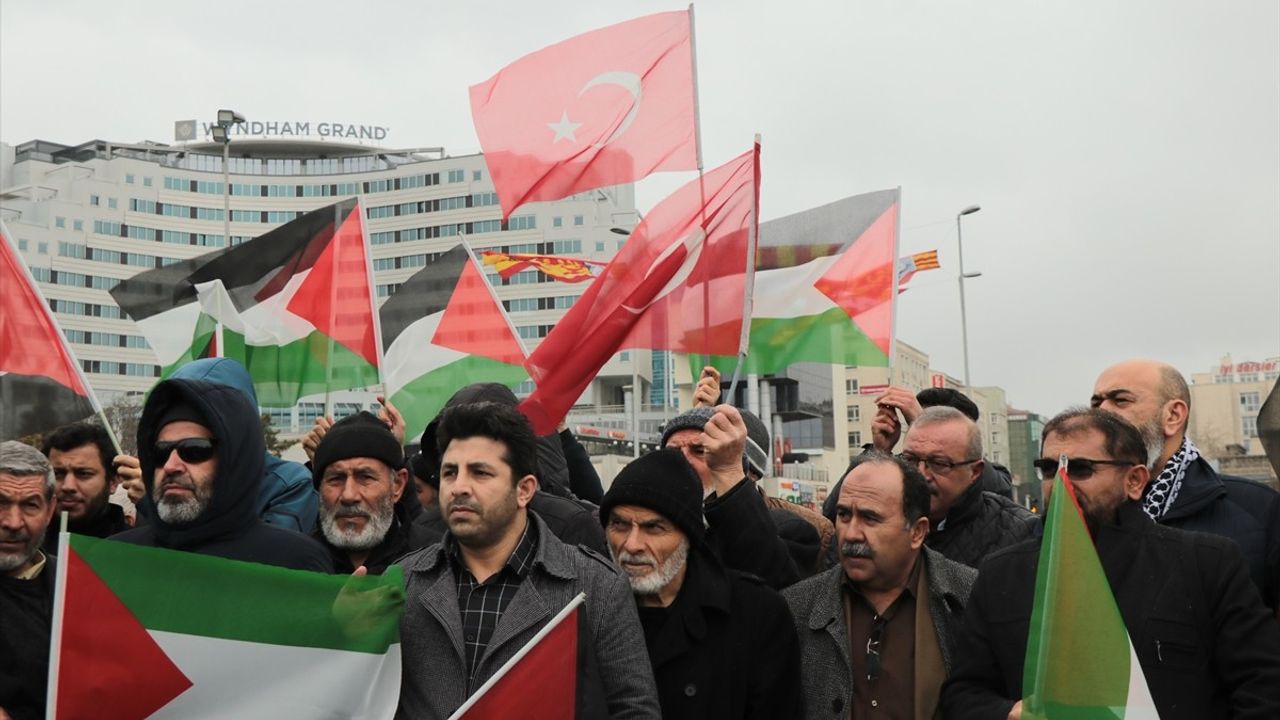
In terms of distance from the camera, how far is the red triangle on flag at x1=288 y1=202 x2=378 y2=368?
368 inches

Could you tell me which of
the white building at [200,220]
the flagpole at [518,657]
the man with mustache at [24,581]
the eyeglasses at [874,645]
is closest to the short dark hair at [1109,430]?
the eyeglasses at [874,645]

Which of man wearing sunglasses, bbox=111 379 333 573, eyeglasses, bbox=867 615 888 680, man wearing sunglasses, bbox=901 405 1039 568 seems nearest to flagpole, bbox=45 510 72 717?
man wearing sunglasses, bbox=111 379 333 573

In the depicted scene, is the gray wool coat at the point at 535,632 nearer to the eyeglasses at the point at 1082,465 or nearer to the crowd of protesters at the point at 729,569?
the crowd of protesters at the point at 729,569

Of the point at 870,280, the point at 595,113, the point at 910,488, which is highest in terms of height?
the point at 595,113

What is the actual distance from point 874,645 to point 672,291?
2.58m

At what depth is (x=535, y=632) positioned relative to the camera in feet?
13.2

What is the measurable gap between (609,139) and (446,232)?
118 metres

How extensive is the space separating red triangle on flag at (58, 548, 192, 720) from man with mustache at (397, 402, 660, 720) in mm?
712

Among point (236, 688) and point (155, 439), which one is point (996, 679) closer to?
point (236, 688)

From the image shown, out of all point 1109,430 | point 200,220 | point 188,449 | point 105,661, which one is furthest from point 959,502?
point 200,220

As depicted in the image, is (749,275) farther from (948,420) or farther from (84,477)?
(84,477)

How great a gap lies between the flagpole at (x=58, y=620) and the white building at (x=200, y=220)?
103959mm

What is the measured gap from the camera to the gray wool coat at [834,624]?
4.54 m

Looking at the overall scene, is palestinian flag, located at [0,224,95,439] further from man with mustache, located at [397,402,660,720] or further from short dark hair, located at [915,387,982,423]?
short dark hair, located at [915,387,982,423]
